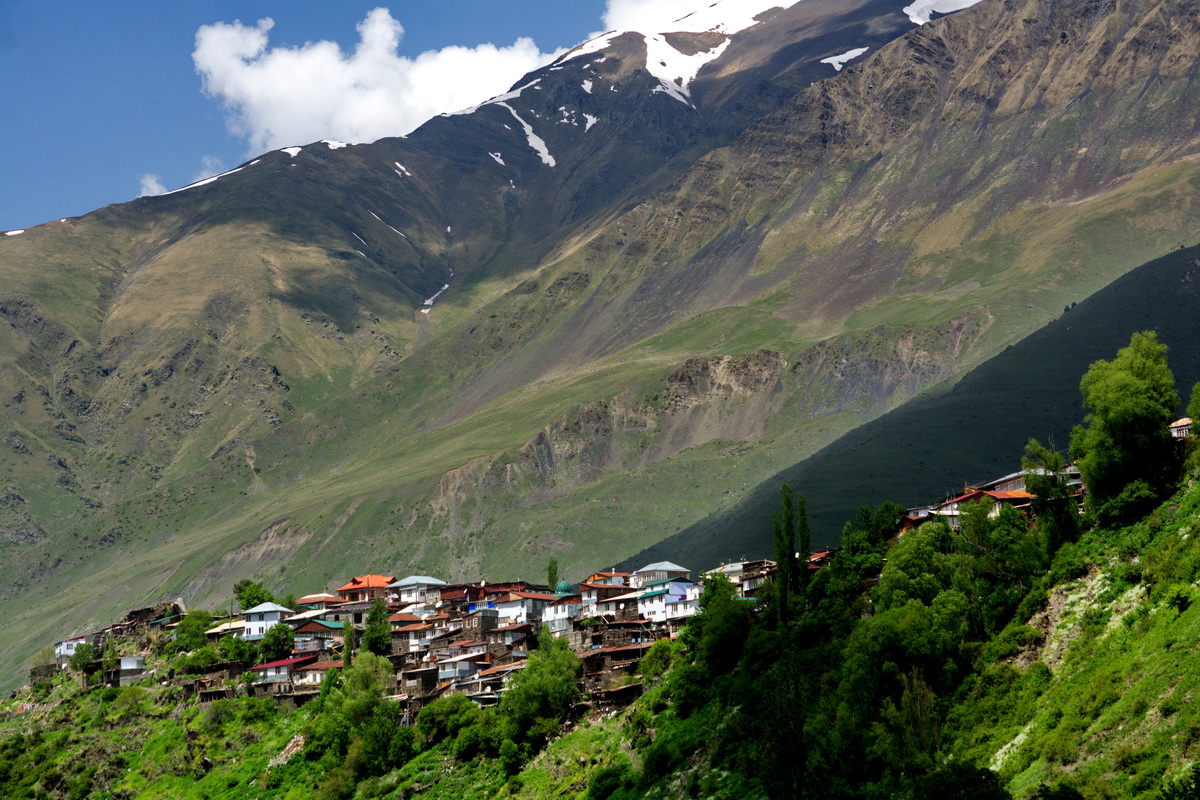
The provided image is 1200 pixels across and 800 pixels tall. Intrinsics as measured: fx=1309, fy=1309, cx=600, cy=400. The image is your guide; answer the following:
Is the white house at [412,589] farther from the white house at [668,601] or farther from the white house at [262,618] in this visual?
the white house at [668,601]

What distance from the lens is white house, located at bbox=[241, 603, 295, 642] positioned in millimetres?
112125

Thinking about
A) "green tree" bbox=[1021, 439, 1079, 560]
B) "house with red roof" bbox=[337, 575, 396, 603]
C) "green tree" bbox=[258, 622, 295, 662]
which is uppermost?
"green tree" bbox=[1021, 439, 1079, 560]

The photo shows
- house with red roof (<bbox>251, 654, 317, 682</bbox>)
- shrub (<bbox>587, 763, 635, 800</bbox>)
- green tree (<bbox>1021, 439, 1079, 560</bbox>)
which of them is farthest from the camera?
house with red roof (<bbox>251, 654, 317, 682</bbox>)

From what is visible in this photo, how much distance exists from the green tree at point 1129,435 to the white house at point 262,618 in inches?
2848

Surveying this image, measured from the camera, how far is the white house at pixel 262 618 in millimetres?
112125

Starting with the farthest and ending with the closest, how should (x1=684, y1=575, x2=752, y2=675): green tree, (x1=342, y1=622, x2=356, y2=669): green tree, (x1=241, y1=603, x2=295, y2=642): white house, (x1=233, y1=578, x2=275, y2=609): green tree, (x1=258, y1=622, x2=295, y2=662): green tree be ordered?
1. (x1=233, y1=578, x2=275, y2=609): green tree
2. (x1=241, y1=603, x2=295, y2=642): white house
3. (x1=258, y1=622, x2=295, y2=662): green tree
4. (x1=342, y1=622, x2=356, y2=669): green tree
5. (x1=684, y1=575, x2=752, y2=675): green tree

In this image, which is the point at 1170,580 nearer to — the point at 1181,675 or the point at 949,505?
the point at 1181,675

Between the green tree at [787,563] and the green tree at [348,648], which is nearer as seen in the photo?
the green tree at [787,563]

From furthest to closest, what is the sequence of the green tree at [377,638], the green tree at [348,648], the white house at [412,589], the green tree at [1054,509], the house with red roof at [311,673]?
1. the white house at [412,589]
2. the green tree at [377,638]
3. the house with red roof at [311,673]
4. the green tree at [348,648]
5. the green tree at [1054,509]

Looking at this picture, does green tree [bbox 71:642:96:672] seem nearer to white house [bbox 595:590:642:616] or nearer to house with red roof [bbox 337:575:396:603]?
house with red roof [bbox 337:575:396:603]

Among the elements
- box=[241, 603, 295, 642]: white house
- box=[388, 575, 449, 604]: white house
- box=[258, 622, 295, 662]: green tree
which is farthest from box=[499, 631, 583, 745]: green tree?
box=[388, 575, 449, 604]: white house

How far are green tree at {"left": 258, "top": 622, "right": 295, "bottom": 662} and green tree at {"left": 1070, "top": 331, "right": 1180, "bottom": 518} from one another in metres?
67.1

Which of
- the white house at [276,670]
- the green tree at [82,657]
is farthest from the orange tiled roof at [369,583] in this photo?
the white house at [276,670]

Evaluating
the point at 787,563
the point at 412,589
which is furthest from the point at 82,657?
the point at 787,563
